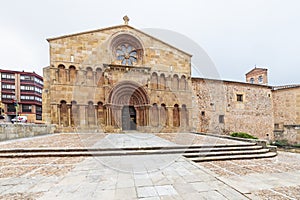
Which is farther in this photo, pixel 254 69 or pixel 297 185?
pixel 254 69

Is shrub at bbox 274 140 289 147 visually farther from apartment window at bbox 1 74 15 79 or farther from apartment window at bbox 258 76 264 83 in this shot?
apartment window at bbox 1 74 15 79

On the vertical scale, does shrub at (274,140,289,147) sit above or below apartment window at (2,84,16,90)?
below

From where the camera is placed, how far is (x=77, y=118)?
11172 millimetres

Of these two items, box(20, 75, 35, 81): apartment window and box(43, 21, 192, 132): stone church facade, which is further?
box(20, 75, 35, 81): apartment window

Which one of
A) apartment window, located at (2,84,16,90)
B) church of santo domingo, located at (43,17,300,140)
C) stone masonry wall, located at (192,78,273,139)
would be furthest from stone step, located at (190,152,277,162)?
apartment window, located at (2,84,16,90)

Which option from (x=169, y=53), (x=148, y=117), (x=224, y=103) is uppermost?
(x=169, y=53)

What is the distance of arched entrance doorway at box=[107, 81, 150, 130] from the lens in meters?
11.8

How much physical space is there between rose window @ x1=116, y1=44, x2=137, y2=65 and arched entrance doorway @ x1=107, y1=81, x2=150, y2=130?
2284mm

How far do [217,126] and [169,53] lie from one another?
28.4ft

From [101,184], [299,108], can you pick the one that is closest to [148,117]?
[101,184]

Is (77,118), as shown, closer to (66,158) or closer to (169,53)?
(66,158)

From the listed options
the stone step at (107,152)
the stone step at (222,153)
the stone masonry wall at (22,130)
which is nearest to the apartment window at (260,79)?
the stone step at (222,153)

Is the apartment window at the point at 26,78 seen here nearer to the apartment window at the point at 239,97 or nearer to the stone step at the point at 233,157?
the apartment window at the point at 239,97

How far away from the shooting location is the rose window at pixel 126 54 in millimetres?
13070
